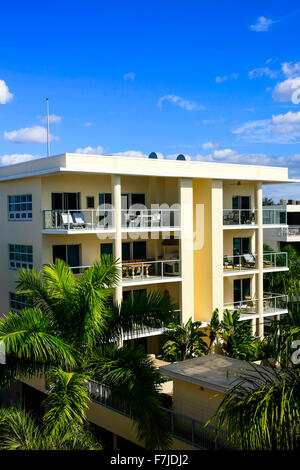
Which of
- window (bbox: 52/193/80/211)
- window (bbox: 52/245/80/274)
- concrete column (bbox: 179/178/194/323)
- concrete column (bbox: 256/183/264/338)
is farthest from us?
concrete column (bbox: 256/183/264/338)

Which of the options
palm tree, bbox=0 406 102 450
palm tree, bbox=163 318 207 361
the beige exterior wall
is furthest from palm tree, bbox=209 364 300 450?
palm tree, bbox=163 318 207 361

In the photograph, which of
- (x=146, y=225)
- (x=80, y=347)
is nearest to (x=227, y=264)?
(x=146, y=225)

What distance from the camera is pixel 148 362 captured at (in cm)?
1426

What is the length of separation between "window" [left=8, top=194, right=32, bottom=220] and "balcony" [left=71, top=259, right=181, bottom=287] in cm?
389

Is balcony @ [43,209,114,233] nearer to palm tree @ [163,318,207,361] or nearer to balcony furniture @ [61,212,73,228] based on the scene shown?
balcony furniture @ [61,212,73,228]

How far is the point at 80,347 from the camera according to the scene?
14.8 metres

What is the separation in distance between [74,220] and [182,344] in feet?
25.8

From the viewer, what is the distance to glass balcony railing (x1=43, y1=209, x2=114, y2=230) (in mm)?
24516

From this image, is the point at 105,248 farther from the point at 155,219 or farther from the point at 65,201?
the point at 65,201

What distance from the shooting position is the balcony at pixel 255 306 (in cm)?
3030

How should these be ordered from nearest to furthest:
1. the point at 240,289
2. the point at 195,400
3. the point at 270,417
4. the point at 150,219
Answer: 1. the point at 270,417
2. the point at 195,400
3. the point at 150,219
4. the point at 240,289

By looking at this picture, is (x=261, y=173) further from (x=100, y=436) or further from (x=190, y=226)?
(x=100, y=436)

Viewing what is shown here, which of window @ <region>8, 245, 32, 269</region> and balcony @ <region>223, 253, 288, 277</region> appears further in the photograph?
balcony @ <region>223, 253, 288, 277</region>
